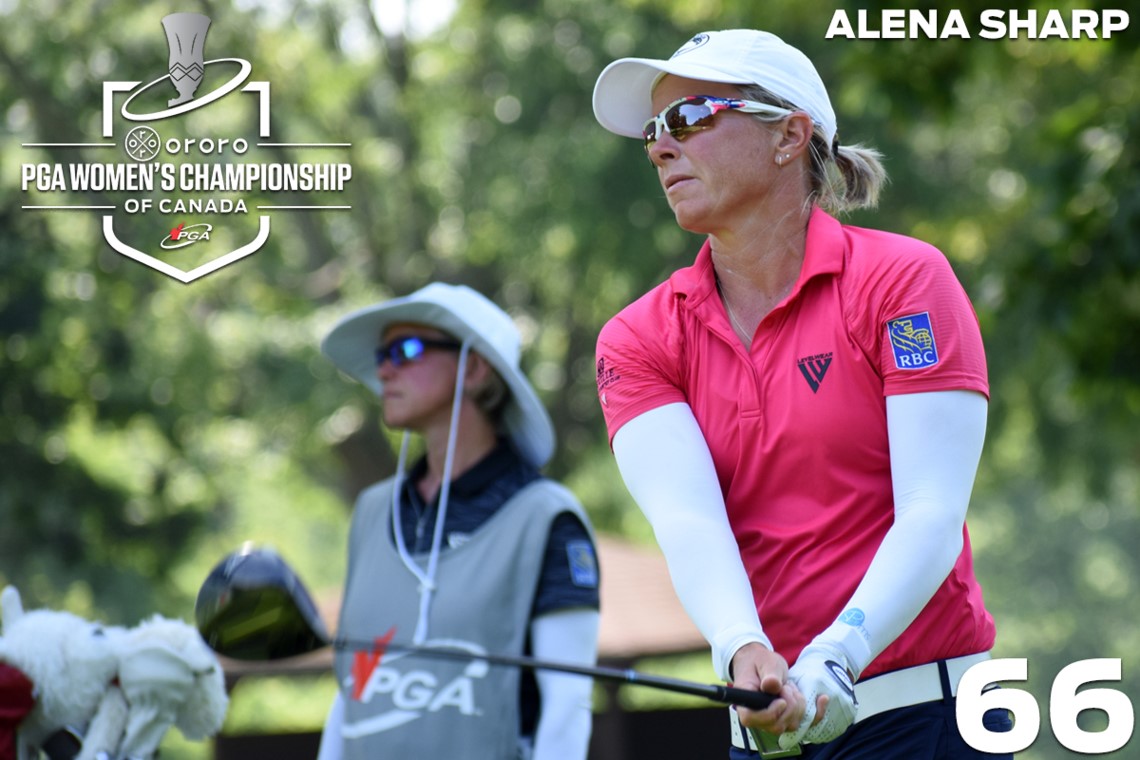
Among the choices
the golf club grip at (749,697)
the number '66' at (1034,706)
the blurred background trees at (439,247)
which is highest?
the blurred background trees at (439,247)

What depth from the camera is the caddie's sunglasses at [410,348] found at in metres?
4.52

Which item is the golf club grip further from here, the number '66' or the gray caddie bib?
the gray caddie bib

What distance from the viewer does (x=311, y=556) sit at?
44.2 m

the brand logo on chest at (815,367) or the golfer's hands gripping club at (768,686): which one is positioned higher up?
the brand logo on chest at (815,367)

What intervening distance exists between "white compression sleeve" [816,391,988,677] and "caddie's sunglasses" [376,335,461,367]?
201 centimetres

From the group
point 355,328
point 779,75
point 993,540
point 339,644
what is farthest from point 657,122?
point 993,540

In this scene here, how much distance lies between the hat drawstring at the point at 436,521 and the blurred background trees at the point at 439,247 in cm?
384

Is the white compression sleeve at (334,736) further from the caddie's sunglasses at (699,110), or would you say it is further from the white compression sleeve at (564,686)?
the caddie's sunglasses at (699,110)

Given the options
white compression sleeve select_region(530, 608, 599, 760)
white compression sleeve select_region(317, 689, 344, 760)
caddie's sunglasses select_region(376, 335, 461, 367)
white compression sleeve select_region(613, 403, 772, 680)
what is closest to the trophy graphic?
caddie's sunglasses select_region(376, 335, 461, 367)

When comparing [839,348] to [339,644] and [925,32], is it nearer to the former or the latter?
[339,644]

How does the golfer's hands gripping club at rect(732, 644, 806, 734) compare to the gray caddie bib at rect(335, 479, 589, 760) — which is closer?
the golfer's hands gripping club at rect(732, 644, 806, 734)

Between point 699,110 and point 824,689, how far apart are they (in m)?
1.06

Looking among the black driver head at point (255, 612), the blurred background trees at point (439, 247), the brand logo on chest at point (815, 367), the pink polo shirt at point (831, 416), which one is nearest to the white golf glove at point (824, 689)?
the pink polo shirt at point (831, 416)

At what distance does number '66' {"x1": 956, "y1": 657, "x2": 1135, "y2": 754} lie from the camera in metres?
2.74
